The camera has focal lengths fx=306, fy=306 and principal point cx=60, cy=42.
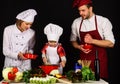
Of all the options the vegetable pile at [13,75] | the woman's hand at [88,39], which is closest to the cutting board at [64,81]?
the vegetable pile at [13,75]

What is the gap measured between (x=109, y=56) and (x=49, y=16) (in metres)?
1.03

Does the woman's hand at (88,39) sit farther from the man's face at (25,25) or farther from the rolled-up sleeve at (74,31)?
the man's face at (25,25)

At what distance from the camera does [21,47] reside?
376 cm

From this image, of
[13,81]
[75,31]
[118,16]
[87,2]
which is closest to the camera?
[13,81]

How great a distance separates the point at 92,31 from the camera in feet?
12.3

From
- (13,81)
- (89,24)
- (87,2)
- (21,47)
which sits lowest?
(13,81)

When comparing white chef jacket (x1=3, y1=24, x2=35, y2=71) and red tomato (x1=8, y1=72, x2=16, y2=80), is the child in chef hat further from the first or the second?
red tomato (x1=8, y1=72, x2=16, y2=80)

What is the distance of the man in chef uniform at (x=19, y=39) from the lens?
3.63m

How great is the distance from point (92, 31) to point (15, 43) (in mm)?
949

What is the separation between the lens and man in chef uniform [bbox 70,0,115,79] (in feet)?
11.9

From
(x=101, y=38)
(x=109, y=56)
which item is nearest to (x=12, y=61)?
(x=101, y=38)

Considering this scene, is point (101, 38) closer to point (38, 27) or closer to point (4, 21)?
point (38, 27)

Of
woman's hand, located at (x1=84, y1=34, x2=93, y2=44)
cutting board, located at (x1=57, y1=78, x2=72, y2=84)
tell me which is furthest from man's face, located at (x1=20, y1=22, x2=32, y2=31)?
cutting board, located at (x1=57, y1=78, x2=72, y2=84)

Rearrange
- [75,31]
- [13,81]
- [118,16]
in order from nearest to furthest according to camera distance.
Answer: [13,81] → [75,31] → [118,16]
